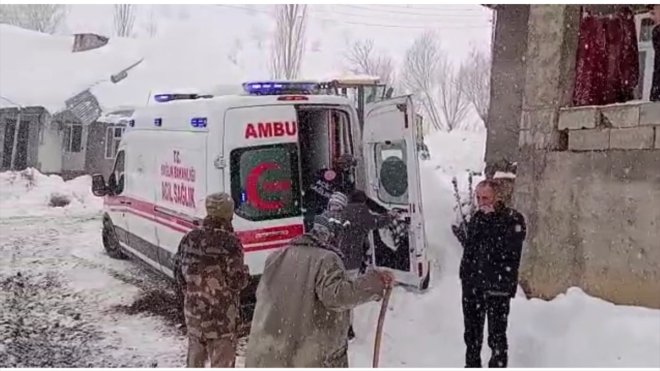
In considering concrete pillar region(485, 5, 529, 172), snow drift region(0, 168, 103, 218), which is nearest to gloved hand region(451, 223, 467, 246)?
concrete pillar region(485, 5, 529, 172)

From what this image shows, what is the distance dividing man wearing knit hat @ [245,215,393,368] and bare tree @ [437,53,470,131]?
2508cm

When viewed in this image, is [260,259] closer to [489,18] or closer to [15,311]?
[15,311]

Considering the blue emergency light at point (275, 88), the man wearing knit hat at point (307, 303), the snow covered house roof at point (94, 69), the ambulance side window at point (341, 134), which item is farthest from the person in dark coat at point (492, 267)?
the snow covered house roof at point (94, 69)

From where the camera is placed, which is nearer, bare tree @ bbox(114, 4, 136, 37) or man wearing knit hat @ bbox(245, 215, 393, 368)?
man wearing knit hat @ bbox(245, 215, 393, 368)

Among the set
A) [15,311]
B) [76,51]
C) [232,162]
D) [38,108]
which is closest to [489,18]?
[232,162]

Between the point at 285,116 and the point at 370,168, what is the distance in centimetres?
110

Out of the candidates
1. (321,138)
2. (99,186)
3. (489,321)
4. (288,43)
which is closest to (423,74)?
(288,43)

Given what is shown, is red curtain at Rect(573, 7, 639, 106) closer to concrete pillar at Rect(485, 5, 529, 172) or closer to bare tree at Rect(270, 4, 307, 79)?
concrete pillar at Rect(485, 5, 529, 172)

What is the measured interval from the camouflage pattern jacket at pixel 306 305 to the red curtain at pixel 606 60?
398 centimetres

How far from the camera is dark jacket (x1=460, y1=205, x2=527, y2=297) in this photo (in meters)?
5.23

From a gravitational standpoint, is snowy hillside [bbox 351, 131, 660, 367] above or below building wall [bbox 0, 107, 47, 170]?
below

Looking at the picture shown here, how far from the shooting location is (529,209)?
A: 22.4 ft

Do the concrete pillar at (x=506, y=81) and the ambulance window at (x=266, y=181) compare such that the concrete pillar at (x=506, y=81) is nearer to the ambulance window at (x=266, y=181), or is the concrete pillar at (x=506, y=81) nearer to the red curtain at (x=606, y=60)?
the red curtain at (x=606, y=60)

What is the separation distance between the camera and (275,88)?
762 centimetres
